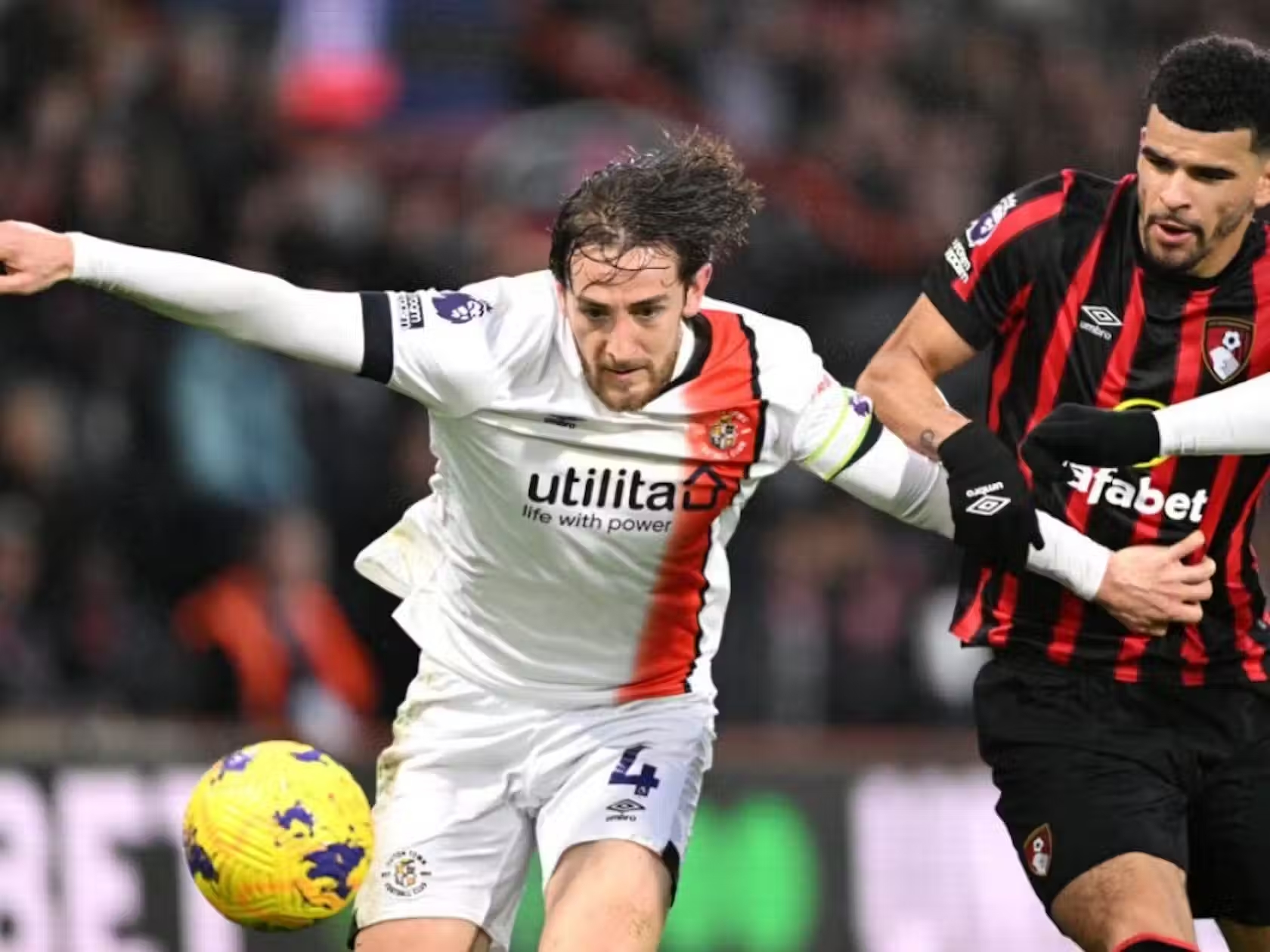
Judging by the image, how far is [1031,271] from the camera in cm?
600

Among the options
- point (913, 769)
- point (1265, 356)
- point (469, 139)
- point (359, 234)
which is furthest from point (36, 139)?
point (1265, 356)

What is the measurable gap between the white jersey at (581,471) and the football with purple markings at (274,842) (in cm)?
56

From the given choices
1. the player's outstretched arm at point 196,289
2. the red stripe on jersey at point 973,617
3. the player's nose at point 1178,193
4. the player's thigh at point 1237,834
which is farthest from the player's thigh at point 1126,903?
the player's outstretched arm at point 196,289

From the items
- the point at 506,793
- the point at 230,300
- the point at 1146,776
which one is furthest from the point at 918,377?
the point at 230,300

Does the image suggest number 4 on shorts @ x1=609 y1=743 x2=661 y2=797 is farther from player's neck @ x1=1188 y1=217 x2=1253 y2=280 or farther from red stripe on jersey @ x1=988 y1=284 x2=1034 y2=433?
player's neck @ x1=1188 y1=217 x2=1253 y2=280

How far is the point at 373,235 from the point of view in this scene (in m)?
12.2

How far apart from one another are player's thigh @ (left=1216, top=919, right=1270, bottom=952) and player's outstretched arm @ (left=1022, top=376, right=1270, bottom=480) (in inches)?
45.0

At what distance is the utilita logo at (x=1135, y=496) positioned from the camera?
594 centimetres

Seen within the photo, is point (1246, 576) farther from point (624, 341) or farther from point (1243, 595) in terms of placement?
point (624, 341)

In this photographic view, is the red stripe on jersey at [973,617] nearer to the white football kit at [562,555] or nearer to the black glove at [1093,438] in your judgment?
the white football kit at [562,555]

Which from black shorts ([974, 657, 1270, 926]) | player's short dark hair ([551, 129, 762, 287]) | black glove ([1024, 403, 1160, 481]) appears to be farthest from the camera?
black shorts ([974, 657, 1270, 926])

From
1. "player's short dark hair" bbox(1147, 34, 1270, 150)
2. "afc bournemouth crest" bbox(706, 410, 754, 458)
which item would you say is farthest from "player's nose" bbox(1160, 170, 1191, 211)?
"afc bournemouth crest" bbox(706, 410, 754, 458)

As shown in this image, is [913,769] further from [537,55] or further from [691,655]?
[537,55]

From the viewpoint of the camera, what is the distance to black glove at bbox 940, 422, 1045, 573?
575 cm
